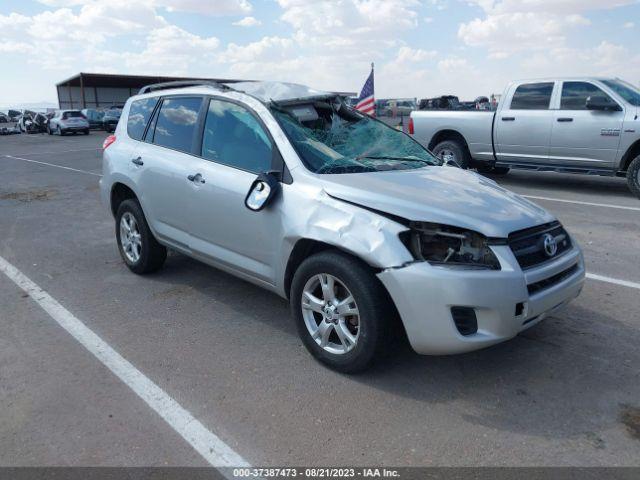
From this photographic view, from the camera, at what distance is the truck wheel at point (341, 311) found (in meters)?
A: 3.17

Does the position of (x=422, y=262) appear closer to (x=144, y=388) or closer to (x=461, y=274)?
(x=461, y=274)

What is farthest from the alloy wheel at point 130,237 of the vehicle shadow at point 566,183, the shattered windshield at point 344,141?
the vehicle shadow at point 566,183

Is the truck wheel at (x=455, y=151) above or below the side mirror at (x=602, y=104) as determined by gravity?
below

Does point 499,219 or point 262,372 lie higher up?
point 499,219

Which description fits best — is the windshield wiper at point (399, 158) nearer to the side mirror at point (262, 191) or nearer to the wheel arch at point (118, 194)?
the side mirror at point (262, 191)

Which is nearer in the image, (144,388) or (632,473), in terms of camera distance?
(632,473)

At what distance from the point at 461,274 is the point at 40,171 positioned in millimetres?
14231

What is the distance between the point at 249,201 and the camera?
381cm

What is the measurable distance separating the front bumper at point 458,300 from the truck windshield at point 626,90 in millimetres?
7527

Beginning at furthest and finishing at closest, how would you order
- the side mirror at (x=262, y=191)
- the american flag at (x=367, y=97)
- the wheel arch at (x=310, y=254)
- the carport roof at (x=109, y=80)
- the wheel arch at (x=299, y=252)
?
the carport roof at (x=109, y=80) < the american flag at (x=367, y=97) < the side mirror at (x=262, y=191) < the wheel arch at (x=299, y=252) < the wheel arch at (x=310, y=254)

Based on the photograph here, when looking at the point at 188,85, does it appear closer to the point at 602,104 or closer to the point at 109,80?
the point at 602,104

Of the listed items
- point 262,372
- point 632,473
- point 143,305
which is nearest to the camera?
point 632,473

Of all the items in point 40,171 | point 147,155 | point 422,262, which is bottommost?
point 40,171

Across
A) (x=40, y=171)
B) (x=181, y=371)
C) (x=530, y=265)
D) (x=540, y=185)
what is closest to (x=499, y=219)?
(x=530, y=265)
